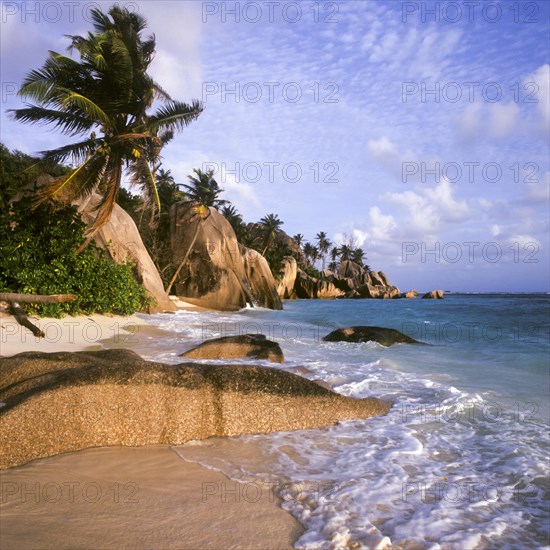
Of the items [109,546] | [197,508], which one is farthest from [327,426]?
[109,546]

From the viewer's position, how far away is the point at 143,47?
17656 millimetres

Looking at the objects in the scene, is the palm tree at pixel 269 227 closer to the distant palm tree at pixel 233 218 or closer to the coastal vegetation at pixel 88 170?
the distant palm tree at pixel 233 218

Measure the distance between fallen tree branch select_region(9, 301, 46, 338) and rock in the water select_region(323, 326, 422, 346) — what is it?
308 inches

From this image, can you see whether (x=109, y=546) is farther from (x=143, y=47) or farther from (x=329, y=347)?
(x=143, y=47)

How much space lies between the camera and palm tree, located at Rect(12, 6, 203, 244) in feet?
47.6

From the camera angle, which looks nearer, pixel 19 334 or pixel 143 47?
pixel 19 334

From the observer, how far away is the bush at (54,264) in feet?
38.0

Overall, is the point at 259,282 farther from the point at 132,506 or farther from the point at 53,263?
the point at 132,506

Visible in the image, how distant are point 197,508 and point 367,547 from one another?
3.40 feet

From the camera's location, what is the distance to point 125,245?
18938 mm

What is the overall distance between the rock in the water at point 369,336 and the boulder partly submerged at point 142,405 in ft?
25.8

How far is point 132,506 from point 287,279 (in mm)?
54040

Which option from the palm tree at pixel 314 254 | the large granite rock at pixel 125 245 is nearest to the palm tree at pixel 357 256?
the palm tree at pixel 314 254

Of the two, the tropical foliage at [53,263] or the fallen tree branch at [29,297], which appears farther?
the tropical foliage at [53,263]
